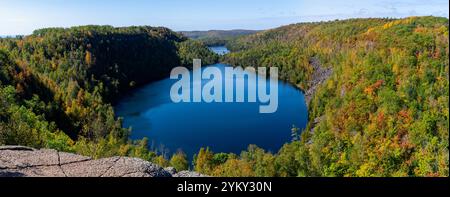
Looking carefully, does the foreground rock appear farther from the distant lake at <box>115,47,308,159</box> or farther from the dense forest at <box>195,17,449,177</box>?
the distant lake at <box>115,47,308,159</box>

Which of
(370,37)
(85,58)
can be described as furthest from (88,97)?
(370,37)

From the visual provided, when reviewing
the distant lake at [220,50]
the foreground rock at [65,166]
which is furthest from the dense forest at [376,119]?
the distant lake at [220,50]

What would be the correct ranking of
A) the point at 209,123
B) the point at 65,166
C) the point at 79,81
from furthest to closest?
the point at 79,81 < the point at 209,123 < the point at 65,166

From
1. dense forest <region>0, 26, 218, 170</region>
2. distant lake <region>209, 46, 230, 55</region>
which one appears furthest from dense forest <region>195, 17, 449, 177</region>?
distant lake <region>209, 46, 230, 55</region>

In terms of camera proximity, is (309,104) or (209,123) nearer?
(209,123)

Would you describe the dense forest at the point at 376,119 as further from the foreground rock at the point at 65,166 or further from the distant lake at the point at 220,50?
the distant lake at the point at 220,50

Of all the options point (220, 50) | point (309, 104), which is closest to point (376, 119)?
point (309, 104)

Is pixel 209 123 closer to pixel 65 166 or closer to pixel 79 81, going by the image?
pixel 79 81
